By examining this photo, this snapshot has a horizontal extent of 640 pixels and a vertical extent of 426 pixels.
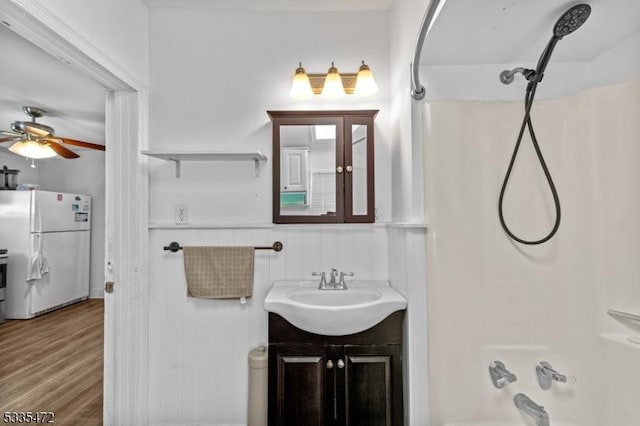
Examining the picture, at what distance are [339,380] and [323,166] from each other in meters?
1.12

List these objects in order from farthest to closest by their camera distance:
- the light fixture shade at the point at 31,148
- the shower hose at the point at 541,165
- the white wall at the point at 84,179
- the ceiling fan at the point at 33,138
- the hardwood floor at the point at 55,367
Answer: the white wall at the point at 84,179 < the light fixture shade at the point at 31,148 < the ceiling fan at the point at 33,138 < the hardwood floor at the point at 55,367 < the shower hose at the point at 541,165

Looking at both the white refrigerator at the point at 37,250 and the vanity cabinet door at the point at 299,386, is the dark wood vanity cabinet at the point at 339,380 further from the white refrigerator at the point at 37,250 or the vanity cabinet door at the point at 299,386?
the white refrigerator at the point at 37,250

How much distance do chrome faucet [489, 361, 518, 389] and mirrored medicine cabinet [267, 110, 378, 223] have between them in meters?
0.91

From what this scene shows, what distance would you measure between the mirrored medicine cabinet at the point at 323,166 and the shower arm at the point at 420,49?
1.55ft

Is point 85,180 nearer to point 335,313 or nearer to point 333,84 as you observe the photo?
point 333,84

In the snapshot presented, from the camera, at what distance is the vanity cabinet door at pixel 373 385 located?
1.46m

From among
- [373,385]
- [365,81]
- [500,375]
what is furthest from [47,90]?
[500,375]

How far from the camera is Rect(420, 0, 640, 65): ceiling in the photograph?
1.04m

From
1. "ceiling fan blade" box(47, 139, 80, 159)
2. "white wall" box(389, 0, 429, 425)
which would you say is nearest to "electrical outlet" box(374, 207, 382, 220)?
"white wall" box(389, 0, 429, 425)

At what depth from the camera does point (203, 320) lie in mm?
1856

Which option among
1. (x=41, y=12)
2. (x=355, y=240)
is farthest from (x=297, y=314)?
(x=41, y=12)

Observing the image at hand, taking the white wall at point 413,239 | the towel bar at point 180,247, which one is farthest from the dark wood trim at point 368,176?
the towel bar at point 180,247

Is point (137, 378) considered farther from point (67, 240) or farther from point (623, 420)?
point (67, 240)

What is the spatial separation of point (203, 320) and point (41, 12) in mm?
1587
